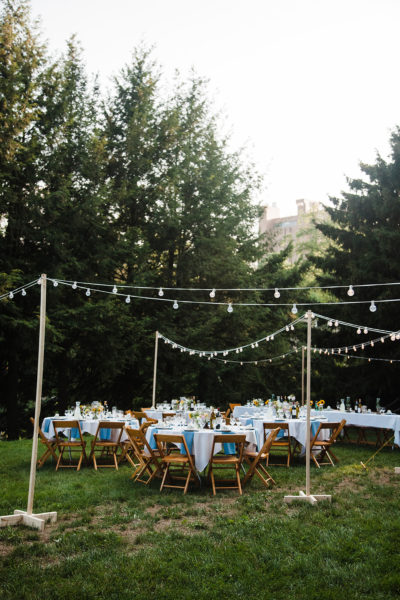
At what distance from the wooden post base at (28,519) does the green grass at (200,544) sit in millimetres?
129

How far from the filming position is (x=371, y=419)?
10.9 meters

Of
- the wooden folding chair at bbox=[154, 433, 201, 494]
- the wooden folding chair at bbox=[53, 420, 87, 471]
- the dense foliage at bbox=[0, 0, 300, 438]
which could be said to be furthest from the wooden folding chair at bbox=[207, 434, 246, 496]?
the dense foliage at bbox=[0, 0, 300, 438]

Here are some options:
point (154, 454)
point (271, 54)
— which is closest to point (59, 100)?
point (271, 54)

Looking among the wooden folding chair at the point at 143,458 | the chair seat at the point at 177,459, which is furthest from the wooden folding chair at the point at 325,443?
the wooden folding chair at the point at 143,458

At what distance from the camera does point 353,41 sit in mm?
9055

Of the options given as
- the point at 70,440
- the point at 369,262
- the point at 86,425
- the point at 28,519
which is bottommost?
the point at 28,519

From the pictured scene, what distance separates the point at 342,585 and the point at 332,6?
9236mm

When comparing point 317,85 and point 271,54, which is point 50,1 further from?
point 317,85

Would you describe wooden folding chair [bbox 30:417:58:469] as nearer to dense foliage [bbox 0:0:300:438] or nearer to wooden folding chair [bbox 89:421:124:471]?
wooden folding chair [bbox 89:421:124:471]

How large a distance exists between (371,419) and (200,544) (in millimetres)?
7411

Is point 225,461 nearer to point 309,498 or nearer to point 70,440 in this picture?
point 309,498

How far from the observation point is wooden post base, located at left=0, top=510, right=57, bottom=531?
4.98 metres

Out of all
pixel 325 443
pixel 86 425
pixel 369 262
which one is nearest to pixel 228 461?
pixel 325 443

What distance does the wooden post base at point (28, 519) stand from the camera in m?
4.98
